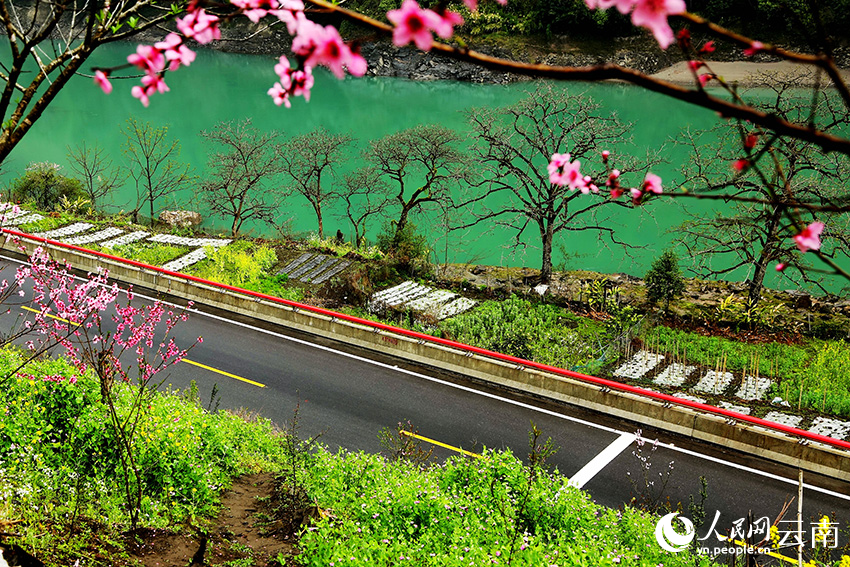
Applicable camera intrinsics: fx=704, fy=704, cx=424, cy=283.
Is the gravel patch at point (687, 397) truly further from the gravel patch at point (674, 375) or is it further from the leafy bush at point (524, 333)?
the leafy bush at point (524, 333)

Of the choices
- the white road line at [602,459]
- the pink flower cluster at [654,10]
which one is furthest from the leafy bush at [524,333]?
the pink flower cluster at [654,10]

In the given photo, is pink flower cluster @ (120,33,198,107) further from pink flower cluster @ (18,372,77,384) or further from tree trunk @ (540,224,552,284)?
tree trunk @ (540,224,552,284)

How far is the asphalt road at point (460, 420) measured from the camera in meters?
11.5

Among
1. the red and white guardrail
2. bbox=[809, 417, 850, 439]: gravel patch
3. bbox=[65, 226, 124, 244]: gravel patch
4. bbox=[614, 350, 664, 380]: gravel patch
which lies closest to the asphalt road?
the red and white guardrail

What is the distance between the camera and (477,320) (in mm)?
18969

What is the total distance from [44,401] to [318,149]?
21426 mm

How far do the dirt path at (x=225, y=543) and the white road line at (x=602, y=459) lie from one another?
530cm

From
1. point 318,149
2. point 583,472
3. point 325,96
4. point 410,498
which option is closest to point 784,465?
point 583,472

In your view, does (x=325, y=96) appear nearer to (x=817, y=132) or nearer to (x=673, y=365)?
(x=673, y=365)

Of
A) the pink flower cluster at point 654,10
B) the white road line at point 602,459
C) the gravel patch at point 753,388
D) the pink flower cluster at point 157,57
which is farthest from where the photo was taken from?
the gravel patch at point 753,388

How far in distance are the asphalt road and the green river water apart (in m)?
14.0

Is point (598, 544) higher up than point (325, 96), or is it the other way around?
point (325, 96)

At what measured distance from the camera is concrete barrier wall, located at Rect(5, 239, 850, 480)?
41.0ft

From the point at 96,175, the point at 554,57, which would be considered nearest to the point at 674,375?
the point at 96,175
